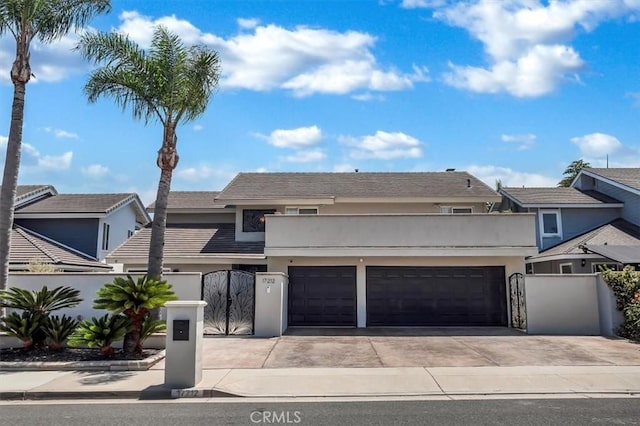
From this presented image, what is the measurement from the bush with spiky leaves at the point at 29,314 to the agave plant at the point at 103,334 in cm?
84

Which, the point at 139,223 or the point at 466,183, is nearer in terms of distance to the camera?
the point at 466,183

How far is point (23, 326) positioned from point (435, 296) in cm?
1402

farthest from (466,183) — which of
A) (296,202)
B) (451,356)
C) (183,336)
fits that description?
(183,336)

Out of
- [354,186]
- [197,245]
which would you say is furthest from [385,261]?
[197,245]

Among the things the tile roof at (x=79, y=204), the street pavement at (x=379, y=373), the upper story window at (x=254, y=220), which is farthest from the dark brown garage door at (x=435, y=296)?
the tile roof at (x=79, y=204)

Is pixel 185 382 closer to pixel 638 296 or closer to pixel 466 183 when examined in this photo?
pixel 638 296

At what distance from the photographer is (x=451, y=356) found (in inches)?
502

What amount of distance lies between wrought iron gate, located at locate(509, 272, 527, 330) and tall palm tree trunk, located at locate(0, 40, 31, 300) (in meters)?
15.8

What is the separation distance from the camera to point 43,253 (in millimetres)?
21906

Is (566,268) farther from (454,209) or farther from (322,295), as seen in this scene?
(322,295)

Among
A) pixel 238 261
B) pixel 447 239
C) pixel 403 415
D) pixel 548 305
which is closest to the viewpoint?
pixel 403 415

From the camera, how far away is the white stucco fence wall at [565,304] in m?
16.8

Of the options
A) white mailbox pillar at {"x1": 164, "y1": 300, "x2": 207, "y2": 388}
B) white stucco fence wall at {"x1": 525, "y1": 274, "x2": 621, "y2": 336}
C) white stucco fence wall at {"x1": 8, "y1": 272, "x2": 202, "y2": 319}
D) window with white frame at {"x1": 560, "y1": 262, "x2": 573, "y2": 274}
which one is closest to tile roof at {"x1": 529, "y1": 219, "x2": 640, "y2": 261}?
window with white frame at {"x1": 560, "y1": 262, "x2": 573, "y2": 274}

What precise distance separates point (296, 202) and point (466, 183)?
875 centimetres
